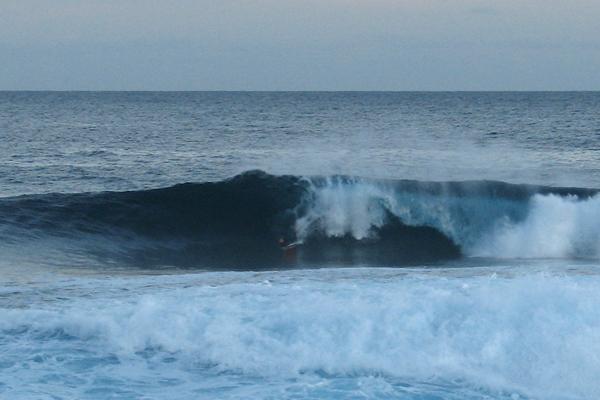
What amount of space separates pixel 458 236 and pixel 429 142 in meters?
23.0

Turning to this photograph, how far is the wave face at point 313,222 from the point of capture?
708 inches

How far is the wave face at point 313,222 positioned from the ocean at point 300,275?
56 mm

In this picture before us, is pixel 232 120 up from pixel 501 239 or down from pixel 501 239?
up

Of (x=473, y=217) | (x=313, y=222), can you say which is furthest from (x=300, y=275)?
(x=473, y=217)

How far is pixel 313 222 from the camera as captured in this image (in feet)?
65.1

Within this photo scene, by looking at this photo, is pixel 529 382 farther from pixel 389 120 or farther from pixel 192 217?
pixel 389 120

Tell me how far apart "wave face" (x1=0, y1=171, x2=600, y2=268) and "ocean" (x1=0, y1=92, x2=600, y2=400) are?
0.06 m

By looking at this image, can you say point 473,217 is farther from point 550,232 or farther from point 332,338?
point 332,338

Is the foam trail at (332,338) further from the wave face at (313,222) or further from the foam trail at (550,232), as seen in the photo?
the foam trail at (550,232)

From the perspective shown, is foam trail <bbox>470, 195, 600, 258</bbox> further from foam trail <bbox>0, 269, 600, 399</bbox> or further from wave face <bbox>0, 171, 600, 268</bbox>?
foam trail <bbox>0, 269, 600, 399</bbox>

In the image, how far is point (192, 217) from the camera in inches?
811

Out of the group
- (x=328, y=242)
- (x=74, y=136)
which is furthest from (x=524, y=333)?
(x=74, y=136)

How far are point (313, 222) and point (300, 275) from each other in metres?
6.19

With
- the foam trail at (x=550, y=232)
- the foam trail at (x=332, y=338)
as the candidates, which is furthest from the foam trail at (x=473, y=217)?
the foam trail at (x=332, y=338)
